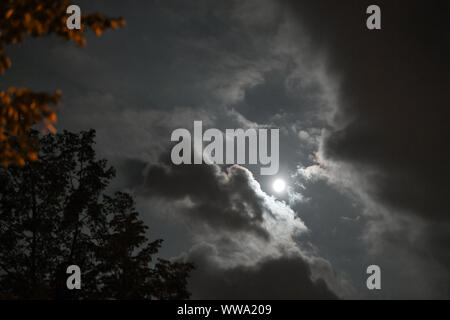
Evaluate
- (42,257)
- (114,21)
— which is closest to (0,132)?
(114,21)

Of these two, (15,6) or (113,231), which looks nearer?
(15,6)

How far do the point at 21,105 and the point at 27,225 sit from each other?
12576mm

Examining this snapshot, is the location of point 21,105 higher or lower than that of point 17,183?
lower

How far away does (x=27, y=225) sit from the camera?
48.1ft

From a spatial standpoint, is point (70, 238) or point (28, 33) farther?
point (70, 238)

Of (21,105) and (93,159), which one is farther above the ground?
(93,159)

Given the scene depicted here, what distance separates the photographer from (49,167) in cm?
1520

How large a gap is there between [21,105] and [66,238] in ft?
43.2
